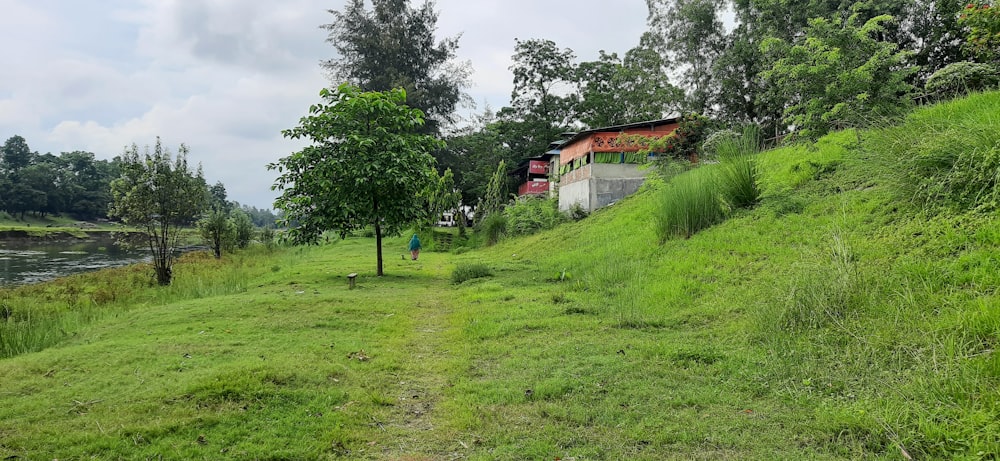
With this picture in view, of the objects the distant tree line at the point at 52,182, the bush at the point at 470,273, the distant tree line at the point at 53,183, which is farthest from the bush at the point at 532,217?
the distant tree line at the point at 52,182

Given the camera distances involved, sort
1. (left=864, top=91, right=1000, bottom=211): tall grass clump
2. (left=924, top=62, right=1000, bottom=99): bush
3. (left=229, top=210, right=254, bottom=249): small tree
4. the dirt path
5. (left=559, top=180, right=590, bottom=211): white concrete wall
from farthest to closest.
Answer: (left=229, top=210, right=254, bottom=249): small tree
(left=559, top=180, right=590, bottom=211): white concrete wall
(left=924, top=62, right=1000, bottom=99): bush
(left=864, top=91, right=1000, bottom=211): tall grass clump
the dirt path

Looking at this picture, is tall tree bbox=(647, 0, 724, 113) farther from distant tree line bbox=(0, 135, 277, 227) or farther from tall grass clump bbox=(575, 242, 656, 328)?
distant tree line bbox=(0, 135, 277, 227)

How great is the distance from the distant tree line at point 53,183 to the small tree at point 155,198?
4418 cm

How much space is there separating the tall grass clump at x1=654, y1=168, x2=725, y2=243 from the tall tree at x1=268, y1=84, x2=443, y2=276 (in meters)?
5.92

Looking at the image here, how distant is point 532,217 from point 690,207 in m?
12.7

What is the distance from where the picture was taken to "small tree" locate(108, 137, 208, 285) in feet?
50.3

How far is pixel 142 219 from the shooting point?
15.5 metres

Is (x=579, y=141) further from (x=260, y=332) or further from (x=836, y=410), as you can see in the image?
(x=836, y=410)

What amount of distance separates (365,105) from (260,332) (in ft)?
23.5

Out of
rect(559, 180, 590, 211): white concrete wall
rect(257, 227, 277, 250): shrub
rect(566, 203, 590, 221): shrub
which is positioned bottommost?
rect(257, 227, 277, 250): shrub

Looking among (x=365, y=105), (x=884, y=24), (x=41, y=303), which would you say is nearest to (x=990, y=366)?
(x=365, y=105)

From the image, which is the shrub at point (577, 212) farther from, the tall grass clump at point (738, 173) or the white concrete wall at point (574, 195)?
the tall grass clump at point (738, 173)

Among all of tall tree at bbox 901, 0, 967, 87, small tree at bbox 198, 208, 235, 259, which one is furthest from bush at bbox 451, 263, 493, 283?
tall tree at bbox 901, 0, 967, 87

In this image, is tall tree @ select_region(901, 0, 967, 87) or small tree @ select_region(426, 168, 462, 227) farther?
small tree @ select_region(426, 168, 462, 227)
